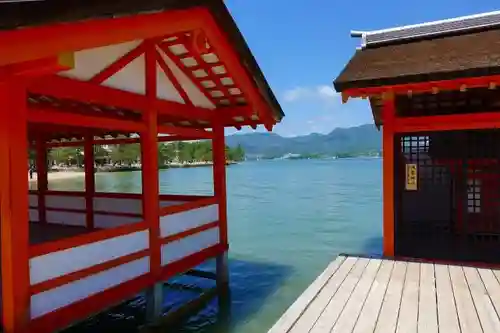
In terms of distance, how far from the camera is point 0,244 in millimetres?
4387

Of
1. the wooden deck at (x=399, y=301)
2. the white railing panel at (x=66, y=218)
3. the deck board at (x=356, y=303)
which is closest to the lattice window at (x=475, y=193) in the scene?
the wooden deck at (x=399, y=301)

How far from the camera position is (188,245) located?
7645mm

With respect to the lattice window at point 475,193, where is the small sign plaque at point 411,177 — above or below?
Result: above

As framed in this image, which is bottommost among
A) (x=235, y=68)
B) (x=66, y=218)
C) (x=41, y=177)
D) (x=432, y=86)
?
(x=66, y=218)

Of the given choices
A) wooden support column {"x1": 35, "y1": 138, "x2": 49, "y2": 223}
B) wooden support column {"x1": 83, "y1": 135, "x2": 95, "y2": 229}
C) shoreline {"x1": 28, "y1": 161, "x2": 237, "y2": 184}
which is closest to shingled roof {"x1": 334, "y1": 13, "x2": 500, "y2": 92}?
wooden support column {"x1": 83, "y1": 135, "x2": 95, "y2": 229}

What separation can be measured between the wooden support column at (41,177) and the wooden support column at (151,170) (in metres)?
4.97

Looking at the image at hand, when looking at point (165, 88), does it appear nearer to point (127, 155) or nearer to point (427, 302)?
point (427, 302)

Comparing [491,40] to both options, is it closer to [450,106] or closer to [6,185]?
[450,106]

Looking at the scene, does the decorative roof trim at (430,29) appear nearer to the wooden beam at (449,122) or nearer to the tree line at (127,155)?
the wooden beam at (449,122)

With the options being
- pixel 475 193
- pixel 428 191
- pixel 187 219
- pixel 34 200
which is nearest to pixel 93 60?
pixel 187 219

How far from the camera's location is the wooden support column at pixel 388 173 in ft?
21.8

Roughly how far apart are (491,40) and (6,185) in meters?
7.17

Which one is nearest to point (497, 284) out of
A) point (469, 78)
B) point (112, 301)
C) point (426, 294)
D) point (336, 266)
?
point (426, 294)

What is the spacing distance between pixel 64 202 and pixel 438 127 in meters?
8.31
